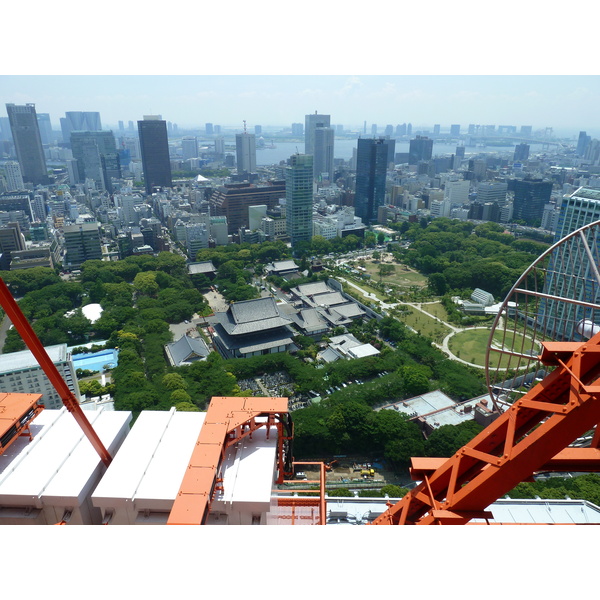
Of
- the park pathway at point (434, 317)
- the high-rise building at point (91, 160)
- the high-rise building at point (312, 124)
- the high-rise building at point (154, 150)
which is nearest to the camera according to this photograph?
the park pathway at point (434, 317)

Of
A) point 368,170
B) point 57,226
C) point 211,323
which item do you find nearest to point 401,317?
point 211,323

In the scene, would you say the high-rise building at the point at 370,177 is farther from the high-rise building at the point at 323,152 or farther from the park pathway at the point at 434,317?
the high-rise building at the point at 323,152

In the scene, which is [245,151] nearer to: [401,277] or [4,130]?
[401,277]

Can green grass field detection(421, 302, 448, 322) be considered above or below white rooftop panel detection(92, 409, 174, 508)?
below

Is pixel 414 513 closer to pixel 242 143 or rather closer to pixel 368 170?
pixel 368 170

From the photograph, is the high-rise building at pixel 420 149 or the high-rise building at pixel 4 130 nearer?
the high-rise building at pixel 420 149

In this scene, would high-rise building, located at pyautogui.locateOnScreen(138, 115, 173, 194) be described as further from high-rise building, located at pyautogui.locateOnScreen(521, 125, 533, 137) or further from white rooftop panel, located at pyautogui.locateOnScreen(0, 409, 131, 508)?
high-rise building, located at pyautogui.locateOnScreen(521, 125, 533, 137)

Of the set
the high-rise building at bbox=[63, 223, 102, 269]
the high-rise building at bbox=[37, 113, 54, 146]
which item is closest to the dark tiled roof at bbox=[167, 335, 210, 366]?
the high-rise building at bbox=[63, 223, 102, 269]

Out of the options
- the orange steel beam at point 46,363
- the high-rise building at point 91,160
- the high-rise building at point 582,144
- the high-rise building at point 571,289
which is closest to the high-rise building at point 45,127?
the high-rise building at point 91,160
